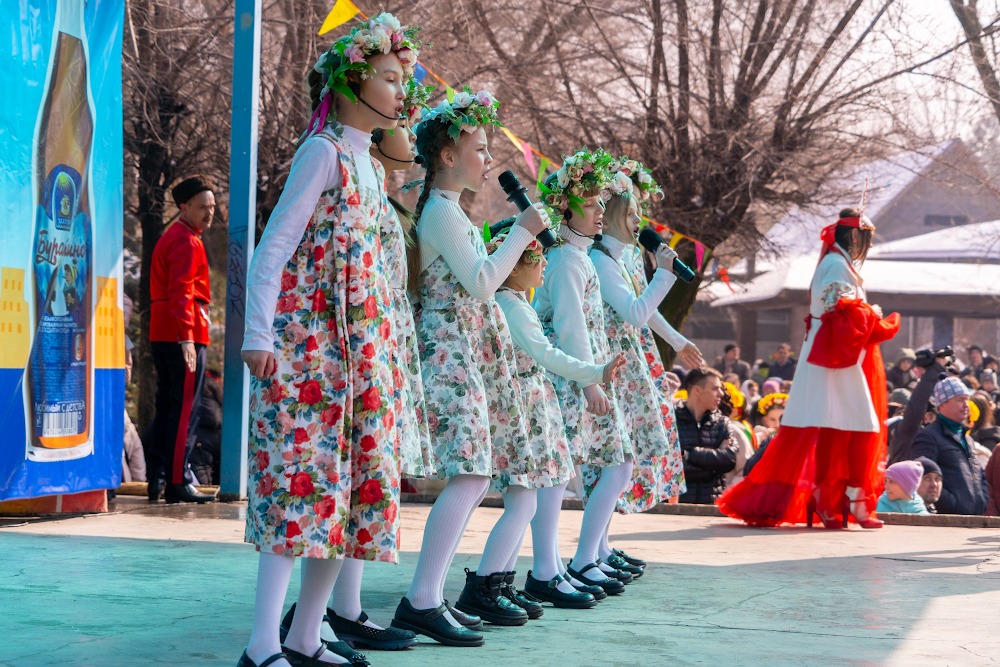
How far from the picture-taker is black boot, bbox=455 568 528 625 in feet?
15.5

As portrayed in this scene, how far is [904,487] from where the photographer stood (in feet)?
30.3

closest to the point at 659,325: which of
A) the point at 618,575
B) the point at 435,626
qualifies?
the point at 618,575

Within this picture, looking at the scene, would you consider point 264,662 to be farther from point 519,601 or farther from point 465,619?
point 519,601

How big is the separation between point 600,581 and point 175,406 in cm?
340

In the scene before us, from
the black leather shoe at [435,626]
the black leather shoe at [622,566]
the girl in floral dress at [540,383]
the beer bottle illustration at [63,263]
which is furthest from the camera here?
the beer bottle illustration at [63,263]

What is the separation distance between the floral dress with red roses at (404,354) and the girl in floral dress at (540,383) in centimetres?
74

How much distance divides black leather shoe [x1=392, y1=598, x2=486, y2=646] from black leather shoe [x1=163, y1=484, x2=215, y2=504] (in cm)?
400

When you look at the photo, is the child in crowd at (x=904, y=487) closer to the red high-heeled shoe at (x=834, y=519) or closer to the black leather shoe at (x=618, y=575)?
the red high-heeled shoe at (x=834, y=519)

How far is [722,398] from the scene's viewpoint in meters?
10.1

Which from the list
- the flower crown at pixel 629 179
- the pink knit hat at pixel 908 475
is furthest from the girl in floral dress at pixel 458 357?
the pink knit hat at pixel 908 475

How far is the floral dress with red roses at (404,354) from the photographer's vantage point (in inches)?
152

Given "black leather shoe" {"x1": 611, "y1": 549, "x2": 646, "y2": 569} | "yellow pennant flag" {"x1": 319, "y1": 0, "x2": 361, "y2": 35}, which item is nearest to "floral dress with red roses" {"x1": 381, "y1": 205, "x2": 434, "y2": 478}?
"black leather shoe" {"x1": 611, "y1": 549, "x2": 646, "y2": 569}

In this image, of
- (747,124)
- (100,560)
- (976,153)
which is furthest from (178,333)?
(976,153)

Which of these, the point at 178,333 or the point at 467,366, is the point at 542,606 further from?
the point at 178,333
